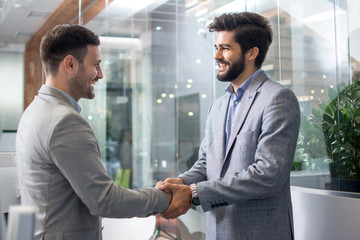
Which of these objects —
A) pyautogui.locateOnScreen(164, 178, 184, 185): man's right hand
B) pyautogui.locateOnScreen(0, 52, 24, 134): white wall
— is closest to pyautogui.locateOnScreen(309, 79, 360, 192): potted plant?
pyautogui.locateOnScreen(164, 178, 184, 185): man's right hand

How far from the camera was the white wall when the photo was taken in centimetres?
620

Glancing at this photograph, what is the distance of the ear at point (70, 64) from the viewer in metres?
1.65

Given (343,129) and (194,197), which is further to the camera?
(343,129)

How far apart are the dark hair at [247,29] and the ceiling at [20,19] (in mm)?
3878

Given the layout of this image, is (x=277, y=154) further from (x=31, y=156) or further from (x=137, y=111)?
(x=137, y=111)

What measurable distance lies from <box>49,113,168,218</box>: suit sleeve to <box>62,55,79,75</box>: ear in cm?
27

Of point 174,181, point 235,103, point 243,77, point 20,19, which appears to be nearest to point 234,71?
point 243,77

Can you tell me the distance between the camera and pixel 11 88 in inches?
251

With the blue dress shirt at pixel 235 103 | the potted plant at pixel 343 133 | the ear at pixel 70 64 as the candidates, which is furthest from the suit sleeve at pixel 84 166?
the potted plant at pixel 343 133

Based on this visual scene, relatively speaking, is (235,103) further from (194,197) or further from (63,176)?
(63,176)

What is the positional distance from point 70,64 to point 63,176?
0.48m

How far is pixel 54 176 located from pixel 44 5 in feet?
15.2

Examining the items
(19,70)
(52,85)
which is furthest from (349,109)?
(19,70)

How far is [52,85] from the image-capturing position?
1.65m
